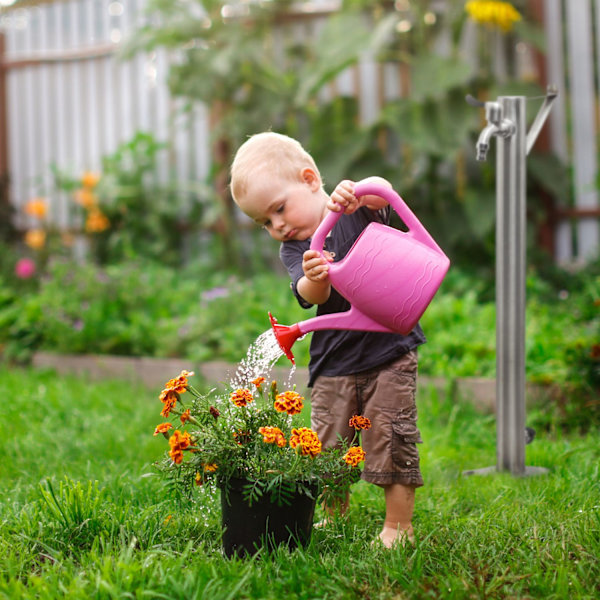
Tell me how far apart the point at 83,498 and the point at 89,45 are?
19.1ft

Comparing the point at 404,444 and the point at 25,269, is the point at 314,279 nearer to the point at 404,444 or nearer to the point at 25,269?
the point at 404,444

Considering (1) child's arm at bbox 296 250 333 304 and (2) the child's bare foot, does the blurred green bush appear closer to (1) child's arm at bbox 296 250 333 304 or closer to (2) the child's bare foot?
(2) the child's bare foot

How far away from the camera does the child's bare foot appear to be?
179cm

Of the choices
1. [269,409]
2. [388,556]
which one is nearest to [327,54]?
[269,409]

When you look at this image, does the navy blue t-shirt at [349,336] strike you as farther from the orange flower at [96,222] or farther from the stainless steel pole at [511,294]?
the orange flower at [96,222]

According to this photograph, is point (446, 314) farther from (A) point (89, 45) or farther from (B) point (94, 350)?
(A) point (89, 45)

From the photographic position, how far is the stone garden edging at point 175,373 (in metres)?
3.19

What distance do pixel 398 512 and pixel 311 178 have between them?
908 mm

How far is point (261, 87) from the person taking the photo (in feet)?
18.3

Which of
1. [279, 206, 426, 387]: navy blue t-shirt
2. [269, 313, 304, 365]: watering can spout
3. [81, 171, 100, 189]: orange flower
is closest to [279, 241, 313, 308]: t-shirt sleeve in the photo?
[279, 206, 426, 387]: navy blue t-shirt

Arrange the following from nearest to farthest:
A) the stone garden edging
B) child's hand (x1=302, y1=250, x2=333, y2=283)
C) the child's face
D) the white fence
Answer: child's hand (x1=302, y1=250, x2=333, y2=283)
the child's face
the stone garden edging
the white fence

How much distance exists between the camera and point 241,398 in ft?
6.01

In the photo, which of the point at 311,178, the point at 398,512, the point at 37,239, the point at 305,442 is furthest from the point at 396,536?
the point at 37,239

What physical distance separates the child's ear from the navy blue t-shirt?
124mm
